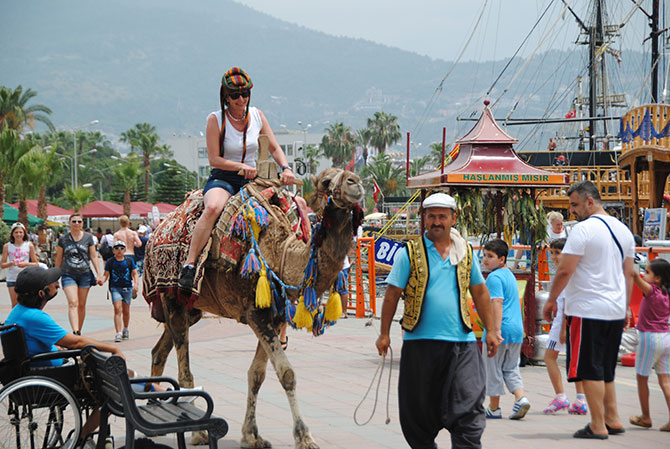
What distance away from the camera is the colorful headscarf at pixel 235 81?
24.0 feet

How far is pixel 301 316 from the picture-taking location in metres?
6.80

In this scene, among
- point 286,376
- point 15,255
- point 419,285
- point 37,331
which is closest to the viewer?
point 419,285

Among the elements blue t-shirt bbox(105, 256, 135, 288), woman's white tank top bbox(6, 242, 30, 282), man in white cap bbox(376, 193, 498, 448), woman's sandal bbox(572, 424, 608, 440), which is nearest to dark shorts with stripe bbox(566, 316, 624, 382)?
woman's sandal bbox(572, 424, 608, 440)

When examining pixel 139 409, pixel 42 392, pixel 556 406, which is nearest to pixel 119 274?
pixel 556 406

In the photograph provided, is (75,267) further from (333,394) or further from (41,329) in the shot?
(41,329)

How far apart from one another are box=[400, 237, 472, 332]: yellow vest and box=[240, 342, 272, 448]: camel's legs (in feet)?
6.50

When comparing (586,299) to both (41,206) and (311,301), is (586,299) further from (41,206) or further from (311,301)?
(41,206)

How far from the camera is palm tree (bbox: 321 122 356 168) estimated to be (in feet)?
411

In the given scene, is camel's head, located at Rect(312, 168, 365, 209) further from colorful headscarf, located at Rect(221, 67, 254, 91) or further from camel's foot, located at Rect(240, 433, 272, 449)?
camel's foot, located at Rect(240, 433, 272, 449)

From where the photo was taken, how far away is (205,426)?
520 cm

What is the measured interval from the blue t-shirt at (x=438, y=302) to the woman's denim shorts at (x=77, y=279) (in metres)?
8.96

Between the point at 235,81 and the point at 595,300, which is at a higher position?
the point at 235,81

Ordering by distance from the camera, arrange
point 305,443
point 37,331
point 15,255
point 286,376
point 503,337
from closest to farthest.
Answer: point 37,331 < point 305,443 < point 286,376 < point 503,337 < point 15,255

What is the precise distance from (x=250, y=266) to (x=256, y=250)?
17 centimetres
